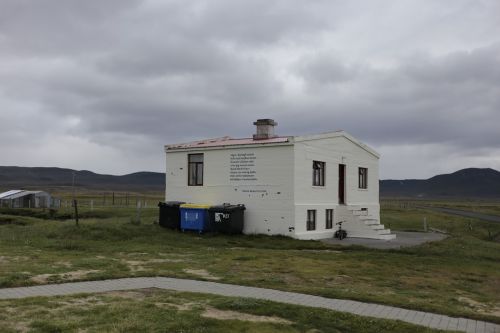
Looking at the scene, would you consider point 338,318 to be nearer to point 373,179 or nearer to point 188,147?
point 188,147

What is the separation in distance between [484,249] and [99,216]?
27858 millimetres

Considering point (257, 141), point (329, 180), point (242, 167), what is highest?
point (257, 141)

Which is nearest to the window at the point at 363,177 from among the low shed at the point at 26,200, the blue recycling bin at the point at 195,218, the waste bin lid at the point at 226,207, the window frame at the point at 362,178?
the window frame at the point at 362,178

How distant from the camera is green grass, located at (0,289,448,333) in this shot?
300 inches

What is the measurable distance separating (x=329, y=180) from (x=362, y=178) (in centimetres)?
456

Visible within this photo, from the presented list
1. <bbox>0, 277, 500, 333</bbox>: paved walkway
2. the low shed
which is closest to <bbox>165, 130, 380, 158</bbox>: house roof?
<bbox>0, 277, 500, 333</bbox>: paved walkway

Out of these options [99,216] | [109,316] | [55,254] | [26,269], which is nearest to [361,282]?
[109,316]

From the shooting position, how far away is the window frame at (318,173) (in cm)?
2538

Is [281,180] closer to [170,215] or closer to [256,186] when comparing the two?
[256,186]

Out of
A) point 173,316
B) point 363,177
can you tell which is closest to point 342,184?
point 363,177

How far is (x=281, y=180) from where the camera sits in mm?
23812

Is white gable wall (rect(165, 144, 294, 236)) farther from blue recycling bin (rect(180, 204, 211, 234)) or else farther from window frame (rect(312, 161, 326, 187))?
window frame (rect(312, 161, 326, 187))

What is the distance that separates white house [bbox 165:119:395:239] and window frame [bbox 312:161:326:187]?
0.08 ft

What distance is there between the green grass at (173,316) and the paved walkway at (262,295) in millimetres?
620
